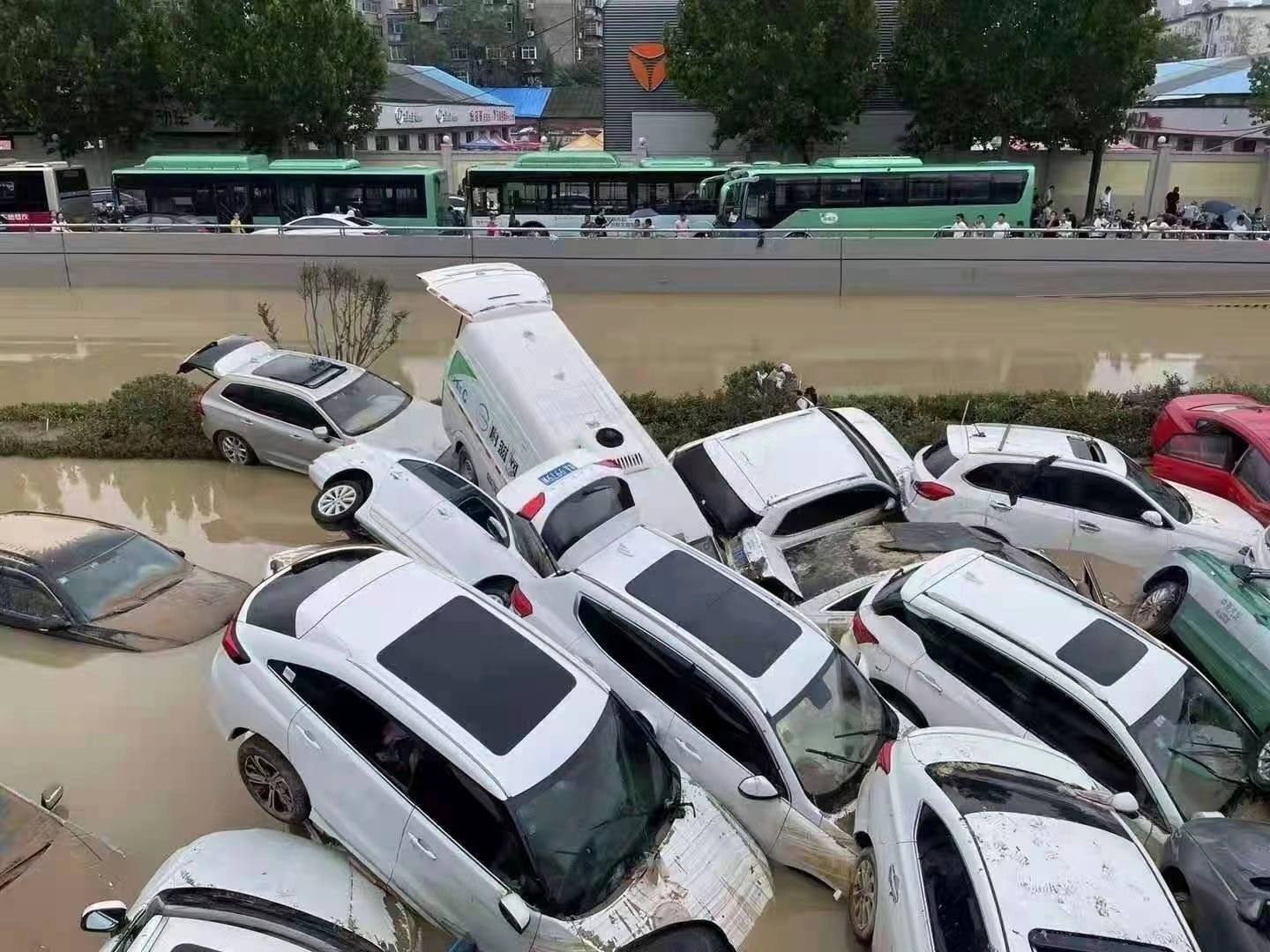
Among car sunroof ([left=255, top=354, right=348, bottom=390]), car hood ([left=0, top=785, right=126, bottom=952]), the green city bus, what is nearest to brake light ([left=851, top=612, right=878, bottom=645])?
car hood ([left=0, top=785, right=126, bottom=952])

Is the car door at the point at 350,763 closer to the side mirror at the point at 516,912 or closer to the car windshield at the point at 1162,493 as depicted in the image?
the side mirror at the point at 516,912

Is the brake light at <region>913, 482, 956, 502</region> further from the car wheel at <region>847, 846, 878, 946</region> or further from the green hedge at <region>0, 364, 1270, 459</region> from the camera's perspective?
the car wheel at <region>847, 846, 878, 946</region>

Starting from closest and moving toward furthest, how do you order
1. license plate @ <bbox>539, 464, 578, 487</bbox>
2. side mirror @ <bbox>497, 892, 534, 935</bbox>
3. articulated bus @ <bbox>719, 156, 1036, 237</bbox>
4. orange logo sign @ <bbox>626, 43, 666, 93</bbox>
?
side mirror @ <bbox>497, 892, 534, 935</bbox> → license plate @ <bbox>539, 464, 578, 487</bbox> → articulated bus @ <bbox>719, 156, 1036, 237</bbox> → orange logo sign @ <bbox>626, 43, 666, 93</bbox>

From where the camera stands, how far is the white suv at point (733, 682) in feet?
16.6

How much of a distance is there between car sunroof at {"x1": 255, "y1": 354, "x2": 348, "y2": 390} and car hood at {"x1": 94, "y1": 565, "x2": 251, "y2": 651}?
3.01 meters

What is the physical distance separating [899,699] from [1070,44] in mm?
28757

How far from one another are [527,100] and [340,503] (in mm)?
62076

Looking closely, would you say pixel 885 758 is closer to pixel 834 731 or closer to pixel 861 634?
pixel 834 731

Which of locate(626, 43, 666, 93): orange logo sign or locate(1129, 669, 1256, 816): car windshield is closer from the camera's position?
locate(1129, 669, 1256, 816): car windshield

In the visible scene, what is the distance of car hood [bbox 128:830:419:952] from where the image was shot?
165 inches

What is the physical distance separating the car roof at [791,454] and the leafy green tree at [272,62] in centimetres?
2970

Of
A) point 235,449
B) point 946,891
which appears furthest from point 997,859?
point 235,449

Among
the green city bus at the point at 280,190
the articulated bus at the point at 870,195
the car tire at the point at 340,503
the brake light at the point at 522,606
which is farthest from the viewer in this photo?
the green city bus at the point at 280,190

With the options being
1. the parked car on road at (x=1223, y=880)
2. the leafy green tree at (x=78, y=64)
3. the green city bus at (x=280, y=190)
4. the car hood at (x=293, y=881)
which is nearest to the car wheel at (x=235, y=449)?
the car hood at (x=293, y=881)
